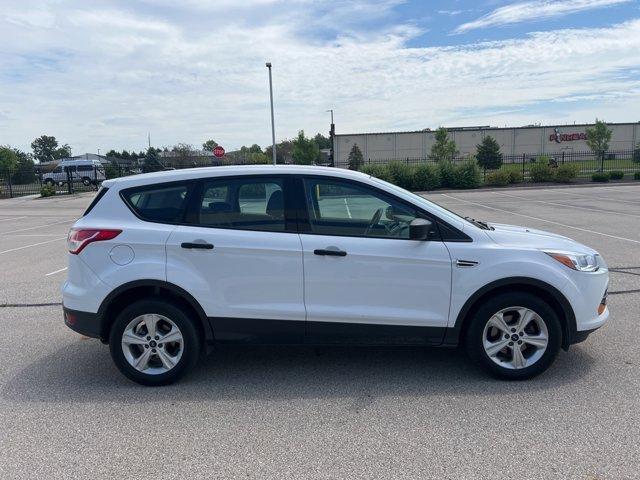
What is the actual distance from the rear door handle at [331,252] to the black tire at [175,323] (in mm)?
1168

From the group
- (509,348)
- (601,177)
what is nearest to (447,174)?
(601,177)

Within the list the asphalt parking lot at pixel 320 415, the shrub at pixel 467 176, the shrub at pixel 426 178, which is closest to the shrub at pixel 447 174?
the shrub at pixel 467 176

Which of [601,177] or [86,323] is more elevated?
[601,177]

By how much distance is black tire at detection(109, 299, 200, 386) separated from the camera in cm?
412

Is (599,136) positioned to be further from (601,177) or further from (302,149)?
(302,149)

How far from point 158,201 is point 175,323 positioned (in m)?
1.00

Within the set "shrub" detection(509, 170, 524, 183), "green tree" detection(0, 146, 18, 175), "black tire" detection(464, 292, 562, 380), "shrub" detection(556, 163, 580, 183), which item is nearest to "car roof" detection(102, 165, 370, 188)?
"black tire" detection(464, 292, 562, 380)

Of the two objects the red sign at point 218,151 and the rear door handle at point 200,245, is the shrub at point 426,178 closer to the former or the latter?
the red sign at point 218,151

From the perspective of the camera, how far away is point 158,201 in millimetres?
4258

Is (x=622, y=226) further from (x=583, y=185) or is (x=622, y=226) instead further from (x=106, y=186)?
(x=583, y=185)

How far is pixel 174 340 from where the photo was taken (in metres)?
4.18

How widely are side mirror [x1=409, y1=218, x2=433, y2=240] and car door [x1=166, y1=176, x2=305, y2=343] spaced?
2.83 feet

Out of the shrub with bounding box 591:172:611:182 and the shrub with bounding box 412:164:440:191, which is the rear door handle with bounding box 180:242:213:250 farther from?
the shrub with bounding box 591:172:611:182

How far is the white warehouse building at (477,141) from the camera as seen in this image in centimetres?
7525
